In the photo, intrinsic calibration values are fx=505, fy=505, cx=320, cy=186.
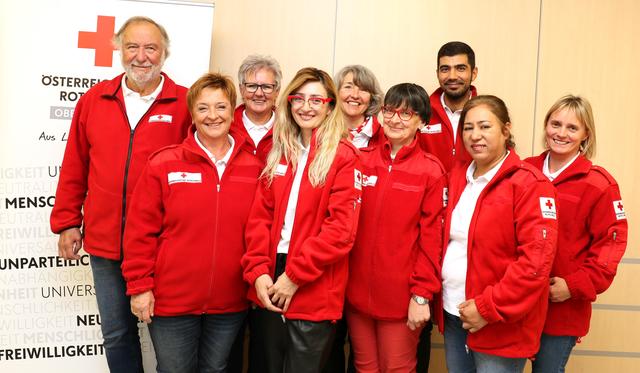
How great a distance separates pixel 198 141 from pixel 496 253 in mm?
1127

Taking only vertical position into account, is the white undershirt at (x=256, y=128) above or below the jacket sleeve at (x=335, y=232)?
above

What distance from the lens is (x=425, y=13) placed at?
2916mm

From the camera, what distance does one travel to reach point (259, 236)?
1.77 m

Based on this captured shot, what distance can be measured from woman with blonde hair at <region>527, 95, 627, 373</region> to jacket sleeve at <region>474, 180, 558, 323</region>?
290 millimetres

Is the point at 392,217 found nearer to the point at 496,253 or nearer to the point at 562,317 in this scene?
the point at 496,253

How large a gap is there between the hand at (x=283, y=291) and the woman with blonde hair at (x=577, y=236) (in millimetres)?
944

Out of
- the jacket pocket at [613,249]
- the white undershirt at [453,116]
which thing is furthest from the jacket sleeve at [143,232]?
the jacket pocket at [613,249]

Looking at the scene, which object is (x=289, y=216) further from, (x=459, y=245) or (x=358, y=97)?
(x=358, y=97)

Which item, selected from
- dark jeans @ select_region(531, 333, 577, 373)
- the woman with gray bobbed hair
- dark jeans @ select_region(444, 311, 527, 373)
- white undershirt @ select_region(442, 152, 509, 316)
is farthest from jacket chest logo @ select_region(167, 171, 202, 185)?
dark jeans @ select_region(531, 333, 577, 373)

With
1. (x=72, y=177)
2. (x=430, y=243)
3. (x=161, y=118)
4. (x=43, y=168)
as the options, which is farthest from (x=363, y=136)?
(x=43, y=168)

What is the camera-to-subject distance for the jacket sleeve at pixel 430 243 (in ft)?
5.87

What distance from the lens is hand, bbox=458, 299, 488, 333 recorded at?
164 centimetres

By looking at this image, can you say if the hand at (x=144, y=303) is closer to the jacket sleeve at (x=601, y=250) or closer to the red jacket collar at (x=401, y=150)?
the red jacket collar at (x=401, y=150)

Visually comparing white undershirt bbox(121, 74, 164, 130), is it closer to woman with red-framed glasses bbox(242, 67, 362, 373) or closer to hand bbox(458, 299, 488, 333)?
woman with red-framed glasses bbox(242, 67, 362, 373)
